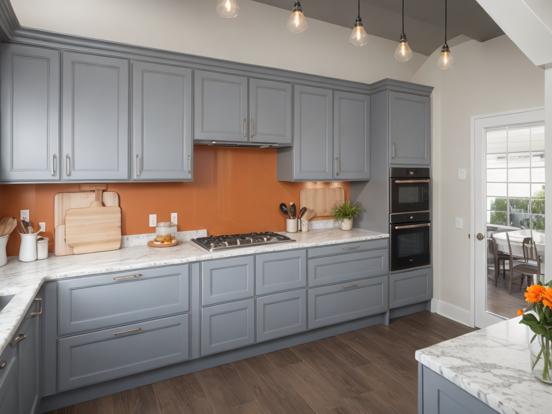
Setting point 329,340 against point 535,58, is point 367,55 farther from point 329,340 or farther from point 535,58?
point 329,340

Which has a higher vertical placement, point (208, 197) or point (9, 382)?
point (208, 197)

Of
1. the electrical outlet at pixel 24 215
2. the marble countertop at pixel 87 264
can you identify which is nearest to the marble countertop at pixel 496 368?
the marble countertop at pixel 87 264

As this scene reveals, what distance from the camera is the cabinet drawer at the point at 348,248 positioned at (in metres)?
3.25

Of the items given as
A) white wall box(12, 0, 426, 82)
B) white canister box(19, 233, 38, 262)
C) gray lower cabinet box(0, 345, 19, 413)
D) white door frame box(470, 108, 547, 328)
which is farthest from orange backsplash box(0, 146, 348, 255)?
white door frame box(470, 108, 547, 328)

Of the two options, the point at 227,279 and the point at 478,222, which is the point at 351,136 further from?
the point at 227,279

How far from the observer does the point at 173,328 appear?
8.66ft

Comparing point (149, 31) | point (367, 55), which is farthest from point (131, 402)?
point (367, 55)

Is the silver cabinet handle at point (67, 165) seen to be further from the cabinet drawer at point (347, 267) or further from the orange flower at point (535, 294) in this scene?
the orange flower at point (535, 294)

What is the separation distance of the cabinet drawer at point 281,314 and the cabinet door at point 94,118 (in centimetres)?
154

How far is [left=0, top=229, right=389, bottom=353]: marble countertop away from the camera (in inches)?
67.3

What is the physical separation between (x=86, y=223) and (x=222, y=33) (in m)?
2.04

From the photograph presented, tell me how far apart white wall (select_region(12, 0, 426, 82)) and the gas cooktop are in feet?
5.42

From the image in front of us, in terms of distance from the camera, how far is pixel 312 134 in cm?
351

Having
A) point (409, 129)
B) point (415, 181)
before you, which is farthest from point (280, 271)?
point (409, 129)
